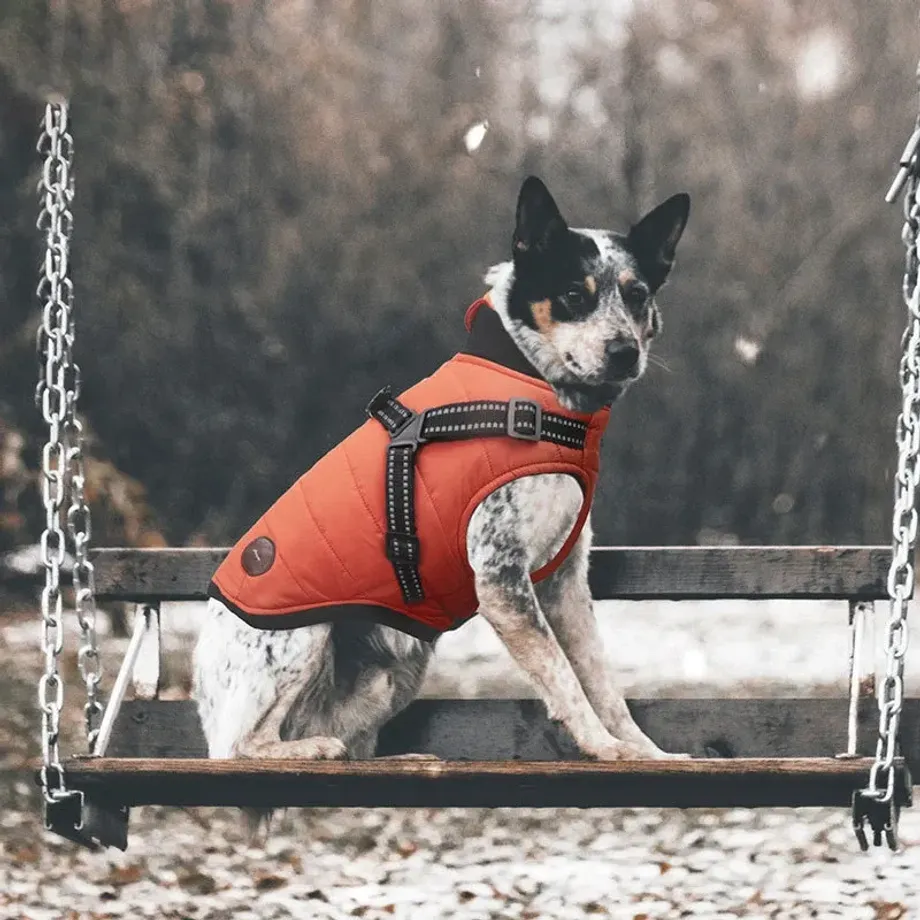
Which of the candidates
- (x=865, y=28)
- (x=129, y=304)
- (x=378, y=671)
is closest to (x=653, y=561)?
(x=378, y=671)

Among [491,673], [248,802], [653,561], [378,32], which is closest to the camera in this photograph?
[248,802]

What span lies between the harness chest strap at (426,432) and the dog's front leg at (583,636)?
38 centimetres

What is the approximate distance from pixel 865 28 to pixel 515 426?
860 centimetres

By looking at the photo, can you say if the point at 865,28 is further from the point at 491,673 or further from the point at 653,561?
the point at 653,561

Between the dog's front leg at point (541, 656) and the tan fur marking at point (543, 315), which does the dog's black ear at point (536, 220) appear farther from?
the dog's front leg at point (541, 656)

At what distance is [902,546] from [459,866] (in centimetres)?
388

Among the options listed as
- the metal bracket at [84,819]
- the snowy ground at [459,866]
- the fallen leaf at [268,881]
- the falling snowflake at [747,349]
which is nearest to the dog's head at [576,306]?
the metal bracket at [84,819]

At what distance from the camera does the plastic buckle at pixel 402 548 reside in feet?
9.84

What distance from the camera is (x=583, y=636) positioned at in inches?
131

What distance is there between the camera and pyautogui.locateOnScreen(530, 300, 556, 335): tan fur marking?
302cm

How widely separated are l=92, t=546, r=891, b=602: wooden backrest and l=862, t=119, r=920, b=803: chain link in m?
0.82

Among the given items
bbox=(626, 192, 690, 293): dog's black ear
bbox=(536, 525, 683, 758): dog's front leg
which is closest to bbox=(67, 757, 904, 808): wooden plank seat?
bbox=(536, 525, 683, 758): dog's front leg

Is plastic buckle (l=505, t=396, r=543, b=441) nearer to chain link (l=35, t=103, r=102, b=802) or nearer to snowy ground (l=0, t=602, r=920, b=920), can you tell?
chain link (l=35, t=103, r=102, b=802)

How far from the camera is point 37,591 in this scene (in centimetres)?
948
